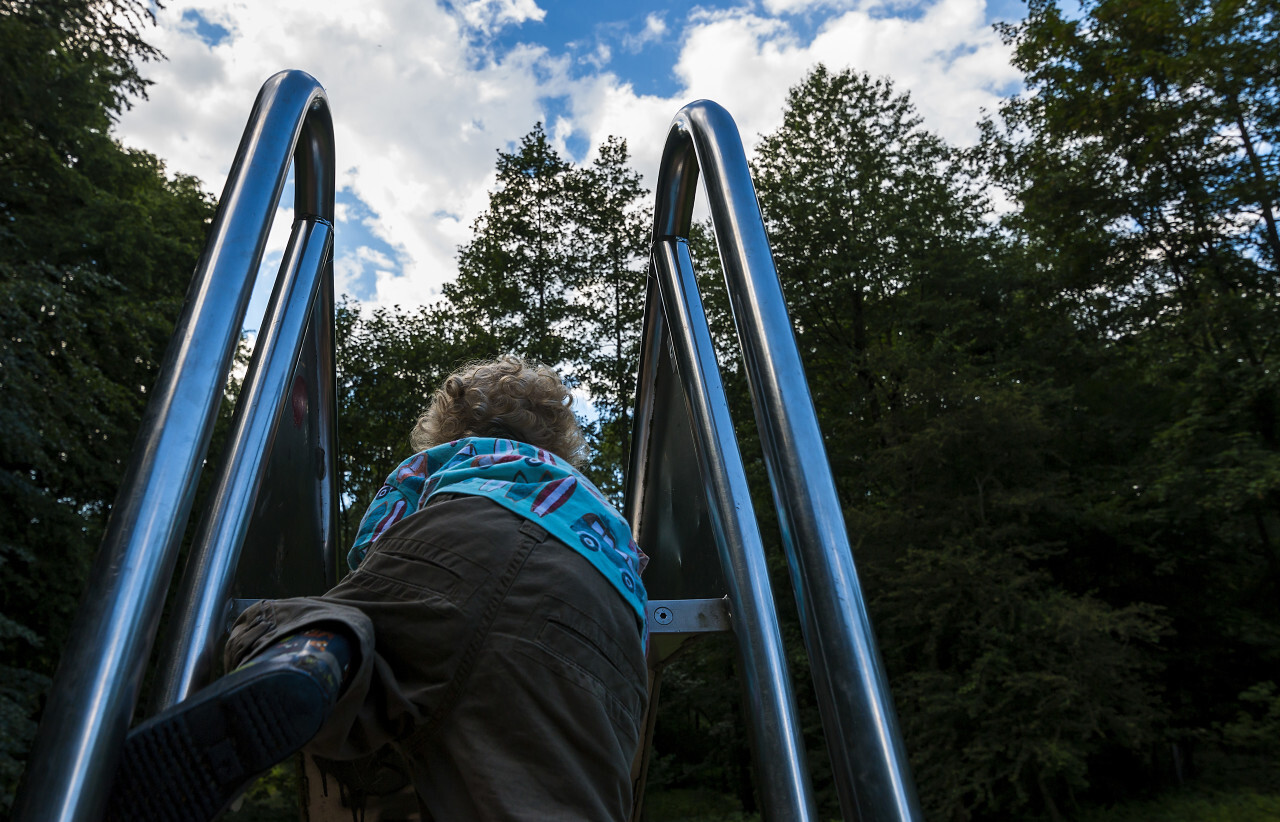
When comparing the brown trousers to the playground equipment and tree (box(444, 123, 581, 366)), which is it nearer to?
the playground equipment

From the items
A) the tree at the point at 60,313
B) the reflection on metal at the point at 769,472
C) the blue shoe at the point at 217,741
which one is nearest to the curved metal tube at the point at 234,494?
the blue shoe at the point at 217,741

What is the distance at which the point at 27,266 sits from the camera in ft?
23.6

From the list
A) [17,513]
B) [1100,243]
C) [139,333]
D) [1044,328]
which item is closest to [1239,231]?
[1100,243]

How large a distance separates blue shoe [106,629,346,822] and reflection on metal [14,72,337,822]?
35 mm

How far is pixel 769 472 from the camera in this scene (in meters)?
1.08

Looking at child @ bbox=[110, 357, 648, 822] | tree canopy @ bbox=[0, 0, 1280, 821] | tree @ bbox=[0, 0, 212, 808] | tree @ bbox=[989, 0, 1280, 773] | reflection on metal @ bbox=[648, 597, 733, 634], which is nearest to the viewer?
child @ bbox=[110, 357, 648, 822]

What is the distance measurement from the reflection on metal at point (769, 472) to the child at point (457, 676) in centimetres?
22

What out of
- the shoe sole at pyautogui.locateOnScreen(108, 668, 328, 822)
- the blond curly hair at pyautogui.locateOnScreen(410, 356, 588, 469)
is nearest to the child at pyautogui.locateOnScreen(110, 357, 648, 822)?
the shoe sole at pyautogui.locateOnScreen(108, 668, 328, 822)

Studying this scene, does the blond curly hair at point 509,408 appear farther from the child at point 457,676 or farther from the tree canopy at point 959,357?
the tree canopy at point 959,357

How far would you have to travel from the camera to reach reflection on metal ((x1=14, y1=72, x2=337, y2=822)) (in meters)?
0.69

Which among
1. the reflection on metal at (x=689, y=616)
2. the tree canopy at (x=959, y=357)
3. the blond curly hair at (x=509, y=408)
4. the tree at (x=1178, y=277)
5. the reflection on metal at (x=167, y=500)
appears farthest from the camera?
the tree at (x=1178, y=277)

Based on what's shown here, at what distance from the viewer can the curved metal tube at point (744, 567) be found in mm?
1087

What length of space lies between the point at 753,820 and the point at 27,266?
1111 centimetres

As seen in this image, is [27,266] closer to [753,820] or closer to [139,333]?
[139,333]
